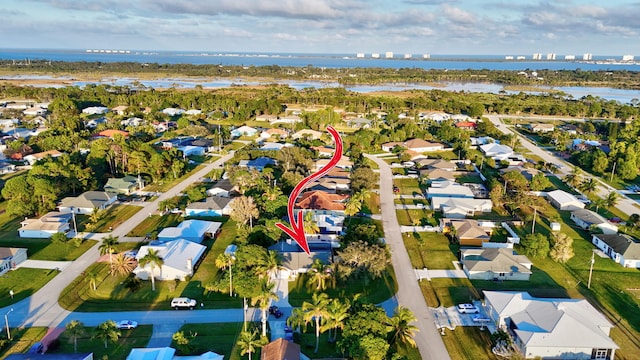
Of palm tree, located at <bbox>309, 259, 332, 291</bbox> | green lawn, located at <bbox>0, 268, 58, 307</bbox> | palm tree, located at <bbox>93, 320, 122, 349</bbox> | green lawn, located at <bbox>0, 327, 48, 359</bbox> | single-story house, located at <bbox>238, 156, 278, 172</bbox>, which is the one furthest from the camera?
single-story house, located at <bbox>238, 156, 278, 172</bbox>

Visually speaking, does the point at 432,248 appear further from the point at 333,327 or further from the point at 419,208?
the point at 333,327

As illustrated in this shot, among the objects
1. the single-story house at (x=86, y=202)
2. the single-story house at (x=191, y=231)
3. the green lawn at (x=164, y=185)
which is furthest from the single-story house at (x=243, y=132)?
the single-story house at (x=191, y=231)

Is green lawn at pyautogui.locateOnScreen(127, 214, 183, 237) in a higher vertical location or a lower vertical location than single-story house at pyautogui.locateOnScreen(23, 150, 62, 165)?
lower

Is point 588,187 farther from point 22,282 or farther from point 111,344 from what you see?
point 22,282

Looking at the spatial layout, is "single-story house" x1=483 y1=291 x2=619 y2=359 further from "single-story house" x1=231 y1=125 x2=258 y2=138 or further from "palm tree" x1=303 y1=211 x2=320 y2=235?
"single-story house" x1=231 y1=125 x2=258 y2=138

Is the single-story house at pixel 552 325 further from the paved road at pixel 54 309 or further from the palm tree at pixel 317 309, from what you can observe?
the paved road at pixel 54 309

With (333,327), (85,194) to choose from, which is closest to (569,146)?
(333,327)

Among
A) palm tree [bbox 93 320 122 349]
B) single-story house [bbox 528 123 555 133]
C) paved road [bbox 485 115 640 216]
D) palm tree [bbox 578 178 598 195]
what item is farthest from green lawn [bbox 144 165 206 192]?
single-story house [bbox 528 123 555 133]
